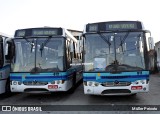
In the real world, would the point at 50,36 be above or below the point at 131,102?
above

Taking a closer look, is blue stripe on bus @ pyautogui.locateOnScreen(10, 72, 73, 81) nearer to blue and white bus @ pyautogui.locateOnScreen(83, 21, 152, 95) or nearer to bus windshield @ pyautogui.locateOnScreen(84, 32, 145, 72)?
blue and white bus @ pyautogui.locateOnScreen(83, 21, 152, 95)

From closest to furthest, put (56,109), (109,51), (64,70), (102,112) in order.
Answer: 1. (102,112)
2. (56,109)
3. (109,51)
4. (64,70)

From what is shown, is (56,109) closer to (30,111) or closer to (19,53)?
(30,111)

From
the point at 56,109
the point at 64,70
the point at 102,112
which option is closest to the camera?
the point at 102,112

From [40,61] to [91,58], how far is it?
2285mm

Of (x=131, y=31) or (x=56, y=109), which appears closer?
(x=56, y=109)

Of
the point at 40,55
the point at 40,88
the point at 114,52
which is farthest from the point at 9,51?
the point at 114,52

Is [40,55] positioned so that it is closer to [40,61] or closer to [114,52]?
[40,61]

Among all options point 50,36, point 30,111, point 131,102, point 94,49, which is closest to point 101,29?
point 94,49

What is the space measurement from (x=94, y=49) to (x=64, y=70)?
5.42 ft

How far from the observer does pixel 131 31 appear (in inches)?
390

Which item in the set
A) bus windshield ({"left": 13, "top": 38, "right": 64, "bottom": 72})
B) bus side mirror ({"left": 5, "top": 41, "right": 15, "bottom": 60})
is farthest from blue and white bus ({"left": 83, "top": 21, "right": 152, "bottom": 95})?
bus side mirror ({"left": 5, "top": 41, "right": 15, "bottom": 60})

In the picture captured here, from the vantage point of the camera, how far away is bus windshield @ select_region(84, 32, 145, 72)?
31.4 ft

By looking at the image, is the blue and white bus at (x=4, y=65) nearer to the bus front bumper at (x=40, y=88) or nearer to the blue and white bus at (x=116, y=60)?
the bus front bumper at (x=40, y=88)
